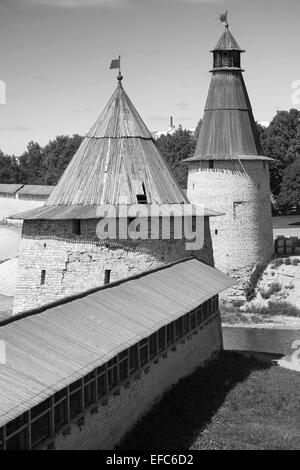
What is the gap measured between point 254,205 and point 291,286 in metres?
3.45

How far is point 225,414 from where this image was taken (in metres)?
16.4

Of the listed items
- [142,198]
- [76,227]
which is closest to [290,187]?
[142,198]

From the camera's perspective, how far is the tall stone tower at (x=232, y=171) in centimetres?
3525

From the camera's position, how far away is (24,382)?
1046 centimetres

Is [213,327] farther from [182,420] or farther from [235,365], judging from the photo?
[182,420]

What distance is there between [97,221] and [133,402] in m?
6.55

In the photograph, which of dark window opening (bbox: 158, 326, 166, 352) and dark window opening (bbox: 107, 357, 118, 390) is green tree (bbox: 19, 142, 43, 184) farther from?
dark window opening (bbox: 107, 357, 118, 390)

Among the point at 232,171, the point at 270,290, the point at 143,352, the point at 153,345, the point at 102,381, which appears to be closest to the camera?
the point at 102,381

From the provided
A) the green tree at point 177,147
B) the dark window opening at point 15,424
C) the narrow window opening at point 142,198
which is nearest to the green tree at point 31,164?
the green tree at point 177,147

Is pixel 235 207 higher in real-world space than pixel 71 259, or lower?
higher

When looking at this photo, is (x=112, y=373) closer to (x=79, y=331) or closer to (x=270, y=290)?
(x=79, y=331)

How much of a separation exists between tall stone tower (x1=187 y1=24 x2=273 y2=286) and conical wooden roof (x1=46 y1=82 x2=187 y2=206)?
1247 centimetres

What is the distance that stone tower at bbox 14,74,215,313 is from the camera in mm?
20781
